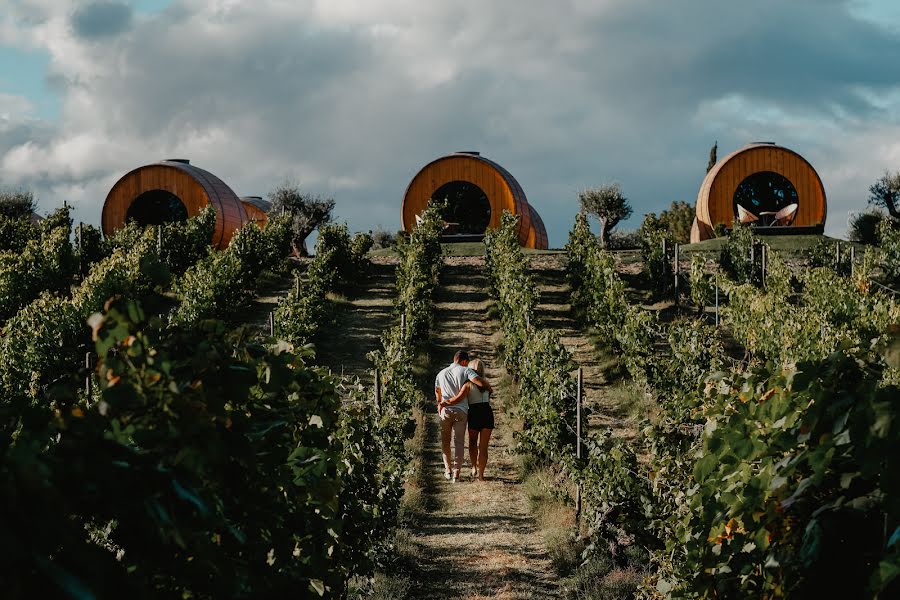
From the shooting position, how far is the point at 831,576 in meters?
2.93

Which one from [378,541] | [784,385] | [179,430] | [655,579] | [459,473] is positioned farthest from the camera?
[459,473]

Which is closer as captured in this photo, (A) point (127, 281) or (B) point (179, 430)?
(B) point (179, 430)

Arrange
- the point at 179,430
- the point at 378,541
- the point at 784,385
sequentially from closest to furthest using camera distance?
1. the point at 179,430
2. the point at 784,385
3. the point at 378,541

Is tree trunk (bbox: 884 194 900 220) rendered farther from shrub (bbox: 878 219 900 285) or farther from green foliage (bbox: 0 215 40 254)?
green foliage (bbox: 0 215 40 254)

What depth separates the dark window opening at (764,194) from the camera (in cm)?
2586

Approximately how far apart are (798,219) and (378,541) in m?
20.4

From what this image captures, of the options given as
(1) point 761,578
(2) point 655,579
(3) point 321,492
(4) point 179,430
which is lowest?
(2) point 655,579

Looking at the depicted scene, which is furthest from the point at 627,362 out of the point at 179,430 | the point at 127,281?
the point at 179,430

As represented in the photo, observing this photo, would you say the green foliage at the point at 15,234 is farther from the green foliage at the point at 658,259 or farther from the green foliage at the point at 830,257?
the green foliage at the point at 830,257

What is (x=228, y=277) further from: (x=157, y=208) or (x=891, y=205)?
(x=891, y=205)

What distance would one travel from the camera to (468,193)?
25.4 meters

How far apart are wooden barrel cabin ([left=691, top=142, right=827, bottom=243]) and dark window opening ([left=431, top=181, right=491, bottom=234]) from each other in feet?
18.6

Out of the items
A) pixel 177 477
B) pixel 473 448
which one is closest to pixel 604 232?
pixel 473 448

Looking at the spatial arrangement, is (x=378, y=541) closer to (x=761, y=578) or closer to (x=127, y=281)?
(x=761, y=578)
